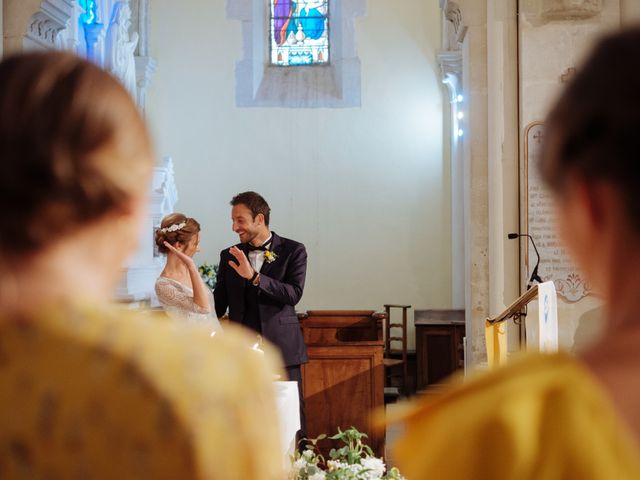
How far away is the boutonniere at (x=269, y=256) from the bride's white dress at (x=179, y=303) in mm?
761

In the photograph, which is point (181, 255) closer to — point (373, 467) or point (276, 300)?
point (276, 300)

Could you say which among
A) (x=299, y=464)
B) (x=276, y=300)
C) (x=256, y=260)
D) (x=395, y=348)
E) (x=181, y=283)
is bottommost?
(x=395, y=348)

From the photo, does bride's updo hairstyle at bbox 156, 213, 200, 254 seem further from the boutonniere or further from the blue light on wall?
the blue light on wall

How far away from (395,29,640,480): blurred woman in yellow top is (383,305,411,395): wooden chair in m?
11.2

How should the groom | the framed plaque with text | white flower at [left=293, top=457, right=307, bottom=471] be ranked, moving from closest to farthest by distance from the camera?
white flower at [left=293, top=457, right=307, bottom=471]
the groom
the framed plaque with text

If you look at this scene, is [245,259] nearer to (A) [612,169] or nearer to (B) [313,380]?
(B) [313,380]

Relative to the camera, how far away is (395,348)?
44.6 feet

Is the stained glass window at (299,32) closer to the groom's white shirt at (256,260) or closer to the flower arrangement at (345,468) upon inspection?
the groom's white shirt at (256,260)

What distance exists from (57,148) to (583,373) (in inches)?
23.3

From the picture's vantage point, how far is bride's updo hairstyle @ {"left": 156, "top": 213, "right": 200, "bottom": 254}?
18.0 ft

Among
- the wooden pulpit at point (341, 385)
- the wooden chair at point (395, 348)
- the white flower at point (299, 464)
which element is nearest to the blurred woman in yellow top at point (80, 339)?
the white flower at point (299, 464)

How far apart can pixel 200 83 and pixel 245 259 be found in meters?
9.10

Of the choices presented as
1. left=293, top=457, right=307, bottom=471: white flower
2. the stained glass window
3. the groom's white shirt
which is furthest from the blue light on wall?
left=293, top=457, right=307, bottom=471: white flower

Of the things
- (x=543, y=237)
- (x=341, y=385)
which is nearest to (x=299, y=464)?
(x=341, y=385)
